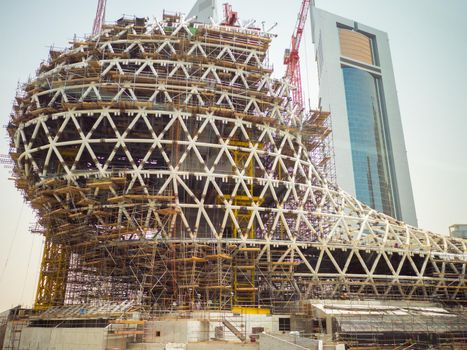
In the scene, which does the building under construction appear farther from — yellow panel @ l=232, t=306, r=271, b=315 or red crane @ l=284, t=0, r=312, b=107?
red crane @ l=284, t=0, r=312, b=107

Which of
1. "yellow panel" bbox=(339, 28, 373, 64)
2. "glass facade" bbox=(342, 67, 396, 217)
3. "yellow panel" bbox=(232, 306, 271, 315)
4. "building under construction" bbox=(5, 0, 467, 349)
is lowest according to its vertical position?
"yellow panel" bbox=(232, 306, 271, 315)

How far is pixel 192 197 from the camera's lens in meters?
36.9

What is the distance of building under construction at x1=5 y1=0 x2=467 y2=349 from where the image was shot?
34.2 meters

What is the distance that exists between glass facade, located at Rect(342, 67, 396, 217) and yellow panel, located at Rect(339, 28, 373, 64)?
4.96m

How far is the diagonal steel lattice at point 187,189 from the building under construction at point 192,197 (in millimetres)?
152

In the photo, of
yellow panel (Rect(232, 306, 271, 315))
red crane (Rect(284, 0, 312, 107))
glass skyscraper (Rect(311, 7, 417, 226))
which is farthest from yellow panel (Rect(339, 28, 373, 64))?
yellow panel (Rect(232, 306, 271, 315))

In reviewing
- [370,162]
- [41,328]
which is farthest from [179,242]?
[370,162]

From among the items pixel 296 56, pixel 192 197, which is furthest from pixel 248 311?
pixel 296 56

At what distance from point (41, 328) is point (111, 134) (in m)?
20.0

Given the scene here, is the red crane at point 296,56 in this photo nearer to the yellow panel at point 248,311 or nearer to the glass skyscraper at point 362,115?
the glass skyscraper at point 362,115

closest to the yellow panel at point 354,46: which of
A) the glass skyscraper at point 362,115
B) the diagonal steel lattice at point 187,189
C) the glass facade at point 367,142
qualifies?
the glass skyscraper at point 362,115

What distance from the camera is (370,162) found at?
343 ft

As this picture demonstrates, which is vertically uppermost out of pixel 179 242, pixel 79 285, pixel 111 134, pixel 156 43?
pixel 156 43

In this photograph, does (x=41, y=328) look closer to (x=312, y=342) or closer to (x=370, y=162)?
(x=312, y=342)
